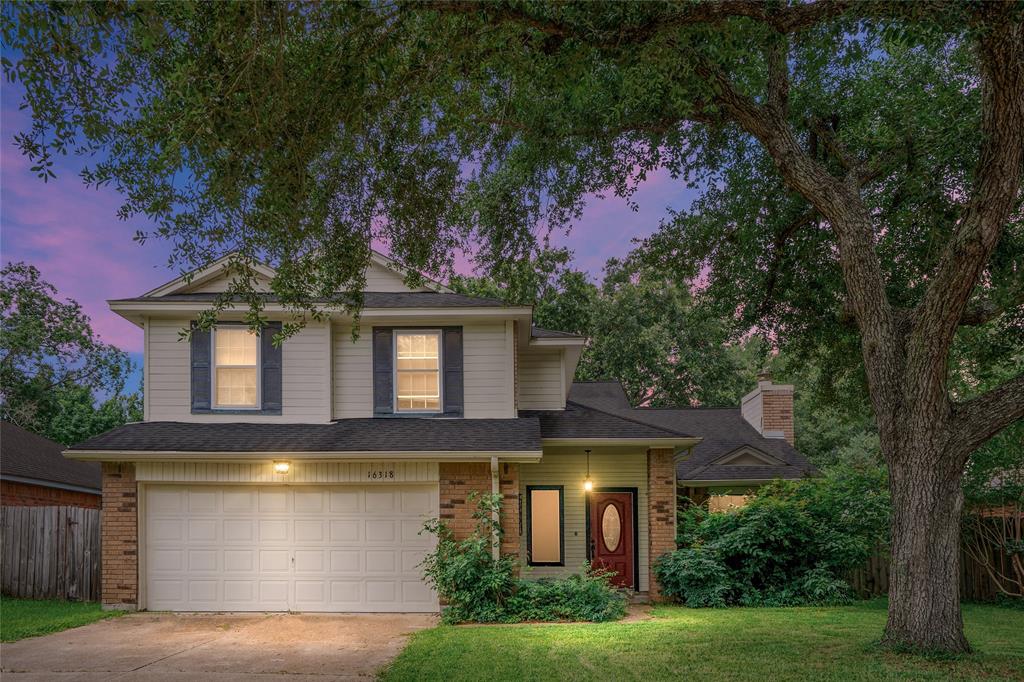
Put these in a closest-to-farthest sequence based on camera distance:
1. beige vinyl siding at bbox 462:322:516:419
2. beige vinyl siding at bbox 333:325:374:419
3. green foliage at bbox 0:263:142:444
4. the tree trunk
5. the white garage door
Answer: the tree trunk → the white garage door → beige vinyl siding at bbox 462:322:516:419 → beige vinyl siding at bbox 333:325:374:419 → green foliage at bbox 0:263:142:444

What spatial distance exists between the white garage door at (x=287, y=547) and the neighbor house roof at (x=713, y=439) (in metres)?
6.52

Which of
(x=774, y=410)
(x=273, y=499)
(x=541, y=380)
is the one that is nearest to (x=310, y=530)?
(x=273, y=499)

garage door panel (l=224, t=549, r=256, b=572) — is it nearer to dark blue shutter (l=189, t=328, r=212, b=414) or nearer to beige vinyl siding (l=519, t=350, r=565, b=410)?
dark blue shutter (l=189, t=328, r=212, b=414)

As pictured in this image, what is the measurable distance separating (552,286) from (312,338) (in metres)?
16.2

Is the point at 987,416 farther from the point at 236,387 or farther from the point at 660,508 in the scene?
the point at 236,387

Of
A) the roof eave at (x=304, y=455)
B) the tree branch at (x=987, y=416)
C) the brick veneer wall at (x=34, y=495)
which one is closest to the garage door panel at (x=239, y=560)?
the roof eave at (x=304, y=455)

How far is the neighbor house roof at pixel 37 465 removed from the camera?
17.3 metres

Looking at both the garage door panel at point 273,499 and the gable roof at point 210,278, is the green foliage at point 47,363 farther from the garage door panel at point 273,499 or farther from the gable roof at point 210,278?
the garage door panel at point 273,499

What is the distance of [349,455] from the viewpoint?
12.0m

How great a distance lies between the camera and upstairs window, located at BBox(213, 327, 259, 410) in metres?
13.5

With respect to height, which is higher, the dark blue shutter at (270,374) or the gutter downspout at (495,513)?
the dark blue shutter at (270,374)

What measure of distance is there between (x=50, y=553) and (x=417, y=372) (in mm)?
7654

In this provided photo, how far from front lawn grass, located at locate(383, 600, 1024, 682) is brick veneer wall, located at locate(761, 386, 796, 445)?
9.57m

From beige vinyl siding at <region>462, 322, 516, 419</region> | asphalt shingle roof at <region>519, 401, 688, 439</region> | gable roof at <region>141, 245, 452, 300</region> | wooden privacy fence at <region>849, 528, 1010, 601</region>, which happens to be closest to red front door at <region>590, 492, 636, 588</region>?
asphalt shingle roof at <region>519, 401, 688, 439</region>
